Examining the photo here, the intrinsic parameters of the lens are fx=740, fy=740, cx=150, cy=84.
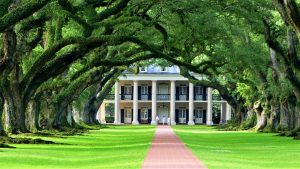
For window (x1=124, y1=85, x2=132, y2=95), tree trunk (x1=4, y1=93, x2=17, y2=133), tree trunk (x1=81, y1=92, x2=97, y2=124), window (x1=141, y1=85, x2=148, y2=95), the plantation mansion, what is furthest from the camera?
window (x1=124, y1=85, x2=132, y2=95)

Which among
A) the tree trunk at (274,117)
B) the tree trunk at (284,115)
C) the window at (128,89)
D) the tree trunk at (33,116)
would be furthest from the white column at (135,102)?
the tree trunk at (33,116)

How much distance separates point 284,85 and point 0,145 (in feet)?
80.6

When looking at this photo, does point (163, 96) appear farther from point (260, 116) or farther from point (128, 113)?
point (260, 116)

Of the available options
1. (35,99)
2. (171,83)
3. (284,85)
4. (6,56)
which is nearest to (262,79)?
(284,85)

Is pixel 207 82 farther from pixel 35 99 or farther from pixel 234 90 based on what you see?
pixel 35 99

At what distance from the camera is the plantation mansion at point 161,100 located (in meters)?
121

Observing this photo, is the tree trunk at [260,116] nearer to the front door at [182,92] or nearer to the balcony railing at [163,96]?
the front door at [182,92]

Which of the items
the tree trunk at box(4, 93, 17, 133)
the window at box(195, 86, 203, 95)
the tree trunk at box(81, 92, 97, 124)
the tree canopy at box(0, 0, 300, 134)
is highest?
the window at box(195, 86, 203, 95)

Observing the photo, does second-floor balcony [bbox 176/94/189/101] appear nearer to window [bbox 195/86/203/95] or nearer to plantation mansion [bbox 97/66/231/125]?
plantation mansion [bbox 97/66/231/125]

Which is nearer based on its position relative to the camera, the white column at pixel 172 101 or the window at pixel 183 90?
the white column at pixel 172 101

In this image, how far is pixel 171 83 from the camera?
4774 inches

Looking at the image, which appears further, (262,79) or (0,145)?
(262,79)

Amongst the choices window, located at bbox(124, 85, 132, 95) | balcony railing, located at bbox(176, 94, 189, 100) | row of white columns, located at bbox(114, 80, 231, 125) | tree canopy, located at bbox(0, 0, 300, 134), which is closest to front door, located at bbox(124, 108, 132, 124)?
window, located at bbox(124, 85, 132, 95)

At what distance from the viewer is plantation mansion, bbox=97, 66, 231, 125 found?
121 m
